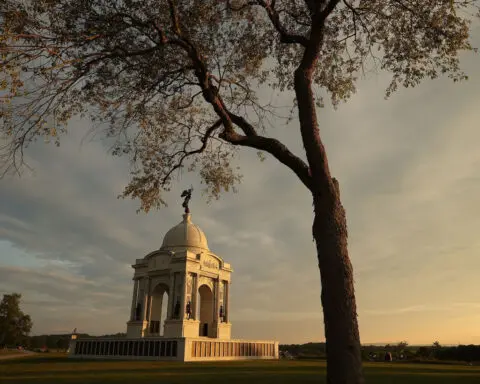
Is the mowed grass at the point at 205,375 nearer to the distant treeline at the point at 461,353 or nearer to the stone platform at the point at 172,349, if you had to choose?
the stone platform at the point at 172,349

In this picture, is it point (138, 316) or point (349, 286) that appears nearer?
point (349, 286)

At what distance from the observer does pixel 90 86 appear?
13969mm

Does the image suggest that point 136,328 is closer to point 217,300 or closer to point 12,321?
point 217,300

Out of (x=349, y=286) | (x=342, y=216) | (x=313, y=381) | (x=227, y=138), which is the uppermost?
(x=227, y=138)

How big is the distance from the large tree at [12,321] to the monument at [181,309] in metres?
36.5

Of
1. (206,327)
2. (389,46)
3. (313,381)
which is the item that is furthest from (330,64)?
(206,327)

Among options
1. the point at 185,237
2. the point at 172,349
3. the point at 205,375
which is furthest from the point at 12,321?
the point at 205,375

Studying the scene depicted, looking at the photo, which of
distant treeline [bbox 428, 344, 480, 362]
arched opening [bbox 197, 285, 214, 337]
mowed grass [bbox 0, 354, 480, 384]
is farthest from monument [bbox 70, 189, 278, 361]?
distant treeline [bbox 428, 344, 480, 362]

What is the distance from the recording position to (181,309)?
132 feet

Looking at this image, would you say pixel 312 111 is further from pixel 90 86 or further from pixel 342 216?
pixel 90 86

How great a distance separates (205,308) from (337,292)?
3882cm

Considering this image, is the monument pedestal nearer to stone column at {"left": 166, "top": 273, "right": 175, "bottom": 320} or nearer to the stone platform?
the stone platform

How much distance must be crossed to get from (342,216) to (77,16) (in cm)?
1017

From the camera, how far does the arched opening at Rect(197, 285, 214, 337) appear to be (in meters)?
44.2
